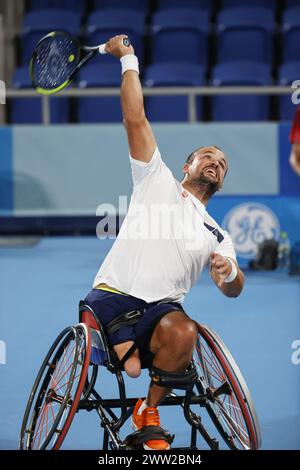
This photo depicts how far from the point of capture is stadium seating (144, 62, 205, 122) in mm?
11125

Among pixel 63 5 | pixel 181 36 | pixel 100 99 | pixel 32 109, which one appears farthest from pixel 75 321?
pixel 63 5

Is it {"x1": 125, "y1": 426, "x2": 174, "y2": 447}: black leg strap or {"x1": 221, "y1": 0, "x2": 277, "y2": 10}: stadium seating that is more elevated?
{"x1": 221, "y1": 0, "x2": 277, "y2": 10}: stadium seating

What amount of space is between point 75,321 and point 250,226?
2.55 metres

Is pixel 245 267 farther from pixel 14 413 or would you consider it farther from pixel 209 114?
pixel 14 413

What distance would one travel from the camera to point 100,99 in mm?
11250

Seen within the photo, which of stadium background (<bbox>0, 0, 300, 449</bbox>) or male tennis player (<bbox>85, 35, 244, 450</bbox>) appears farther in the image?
stadium background (<bbox>0, 0, 300, 449</bbox>)

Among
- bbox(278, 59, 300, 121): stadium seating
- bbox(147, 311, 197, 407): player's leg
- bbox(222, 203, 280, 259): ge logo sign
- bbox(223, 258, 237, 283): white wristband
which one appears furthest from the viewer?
bbox(278, 59, 300, 121): stadium seating

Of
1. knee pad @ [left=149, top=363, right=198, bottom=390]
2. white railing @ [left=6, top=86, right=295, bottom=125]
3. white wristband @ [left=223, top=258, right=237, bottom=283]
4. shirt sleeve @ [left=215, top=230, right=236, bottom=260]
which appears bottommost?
knee pad @ [left=149, top=363, right=198, bottom=390]

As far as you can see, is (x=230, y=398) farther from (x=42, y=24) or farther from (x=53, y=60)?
(x=42, y=24)

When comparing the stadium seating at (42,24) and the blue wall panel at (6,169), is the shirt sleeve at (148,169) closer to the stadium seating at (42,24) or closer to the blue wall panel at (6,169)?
the blue wall panel at (6,169)

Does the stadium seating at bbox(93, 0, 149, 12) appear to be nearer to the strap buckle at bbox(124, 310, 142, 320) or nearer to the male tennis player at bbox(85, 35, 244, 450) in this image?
the male tennis player at bbox(85, 35, 244, 450)

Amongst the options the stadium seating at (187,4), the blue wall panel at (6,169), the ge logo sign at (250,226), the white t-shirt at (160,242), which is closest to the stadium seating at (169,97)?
the stadium seating at (187,4)

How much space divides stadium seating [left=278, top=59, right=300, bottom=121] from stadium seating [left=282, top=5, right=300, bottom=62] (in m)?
0.38

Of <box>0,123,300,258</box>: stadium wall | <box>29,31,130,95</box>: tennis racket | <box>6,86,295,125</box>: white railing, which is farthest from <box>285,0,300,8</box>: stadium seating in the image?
<box>29,31,130,95</box>: tennis racket
